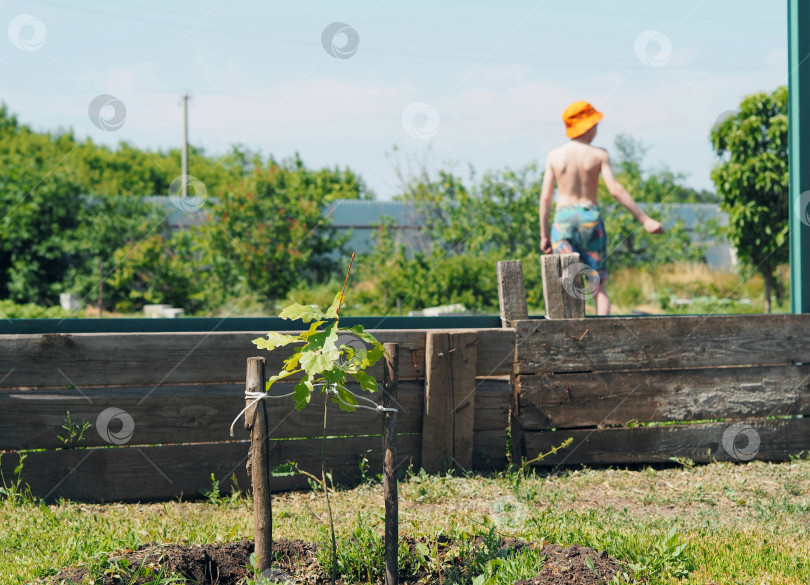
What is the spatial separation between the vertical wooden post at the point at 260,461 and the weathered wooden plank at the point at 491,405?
1907 millimetres

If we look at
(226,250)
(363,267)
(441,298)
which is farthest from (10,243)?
(441,298)

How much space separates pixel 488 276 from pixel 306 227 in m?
3.75

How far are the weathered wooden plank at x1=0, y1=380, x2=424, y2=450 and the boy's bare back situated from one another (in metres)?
2.50

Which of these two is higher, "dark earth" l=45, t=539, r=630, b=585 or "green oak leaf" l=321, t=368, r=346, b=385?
"green oak leaf" l=321, t=368, r=346, b=385

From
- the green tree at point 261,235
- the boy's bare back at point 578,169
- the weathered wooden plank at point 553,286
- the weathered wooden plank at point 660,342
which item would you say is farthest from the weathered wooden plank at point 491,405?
the green tree at point 261,235

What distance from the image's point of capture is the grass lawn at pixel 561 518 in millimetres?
2867

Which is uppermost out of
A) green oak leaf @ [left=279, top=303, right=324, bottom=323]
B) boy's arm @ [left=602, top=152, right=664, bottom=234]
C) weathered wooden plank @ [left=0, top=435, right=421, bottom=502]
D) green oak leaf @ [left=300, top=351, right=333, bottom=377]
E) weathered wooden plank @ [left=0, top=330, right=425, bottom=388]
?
boy's arm @ [left=602, top=152, right=664, bottom=234]

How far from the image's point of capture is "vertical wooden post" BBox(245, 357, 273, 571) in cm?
255

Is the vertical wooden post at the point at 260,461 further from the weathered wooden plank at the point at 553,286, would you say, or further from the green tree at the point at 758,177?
the green tree at the point at 758,177

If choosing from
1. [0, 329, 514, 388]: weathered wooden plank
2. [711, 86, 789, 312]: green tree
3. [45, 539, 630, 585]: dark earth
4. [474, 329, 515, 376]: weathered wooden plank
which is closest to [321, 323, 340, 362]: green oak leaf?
[45, 539, 630, 585]: dark earth

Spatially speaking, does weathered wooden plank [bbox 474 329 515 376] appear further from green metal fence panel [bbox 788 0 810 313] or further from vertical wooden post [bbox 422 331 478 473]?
green metal fence panel [bbox 788 0 810 313]

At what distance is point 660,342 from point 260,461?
279cm

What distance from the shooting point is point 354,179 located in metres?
26.3

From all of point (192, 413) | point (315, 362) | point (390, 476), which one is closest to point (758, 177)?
point (192, 413)
